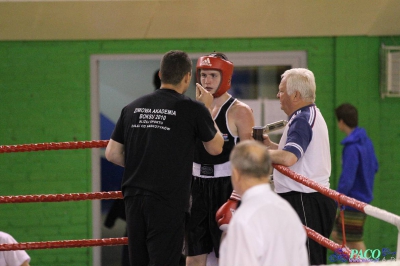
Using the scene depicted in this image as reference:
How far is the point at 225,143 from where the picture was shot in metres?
4.09

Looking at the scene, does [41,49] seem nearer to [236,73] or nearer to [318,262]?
[236,73]

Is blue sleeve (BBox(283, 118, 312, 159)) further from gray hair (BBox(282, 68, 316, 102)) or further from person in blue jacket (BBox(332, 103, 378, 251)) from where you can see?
person in blue jacket (BBox(332, 103, 378, 251))

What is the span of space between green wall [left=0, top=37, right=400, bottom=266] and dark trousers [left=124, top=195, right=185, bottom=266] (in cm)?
309

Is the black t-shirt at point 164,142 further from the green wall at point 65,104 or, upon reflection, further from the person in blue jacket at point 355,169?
the green wall at point 65,104

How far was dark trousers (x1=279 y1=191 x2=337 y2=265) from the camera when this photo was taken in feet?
12.8

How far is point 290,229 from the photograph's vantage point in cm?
240

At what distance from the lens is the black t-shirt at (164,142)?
346cm

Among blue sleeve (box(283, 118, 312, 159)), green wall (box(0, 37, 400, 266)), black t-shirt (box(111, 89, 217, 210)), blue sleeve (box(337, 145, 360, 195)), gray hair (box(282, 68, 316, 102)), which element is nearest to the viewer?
black t-shirt (box(111, 89, 217, 210))

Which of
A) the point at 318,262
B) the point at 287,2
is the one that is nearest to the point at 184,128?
the point at 318,262

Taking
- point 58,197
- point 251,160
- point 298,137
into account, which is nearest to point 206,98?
point 298,137

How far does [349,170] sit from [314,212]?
7.32 ft

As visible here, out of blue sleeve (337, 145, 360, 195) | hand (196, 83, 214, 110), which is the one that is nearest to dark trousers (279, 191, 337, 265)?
hand (196, 83, 214, 110)

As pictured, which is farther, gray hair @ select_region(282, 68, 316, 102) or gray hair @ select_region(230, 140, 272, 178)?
gray hair @ select_region(282, 68, 316, 102)

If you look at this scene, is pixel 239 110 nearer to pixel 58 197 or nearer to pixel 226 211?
pixel 226 211
